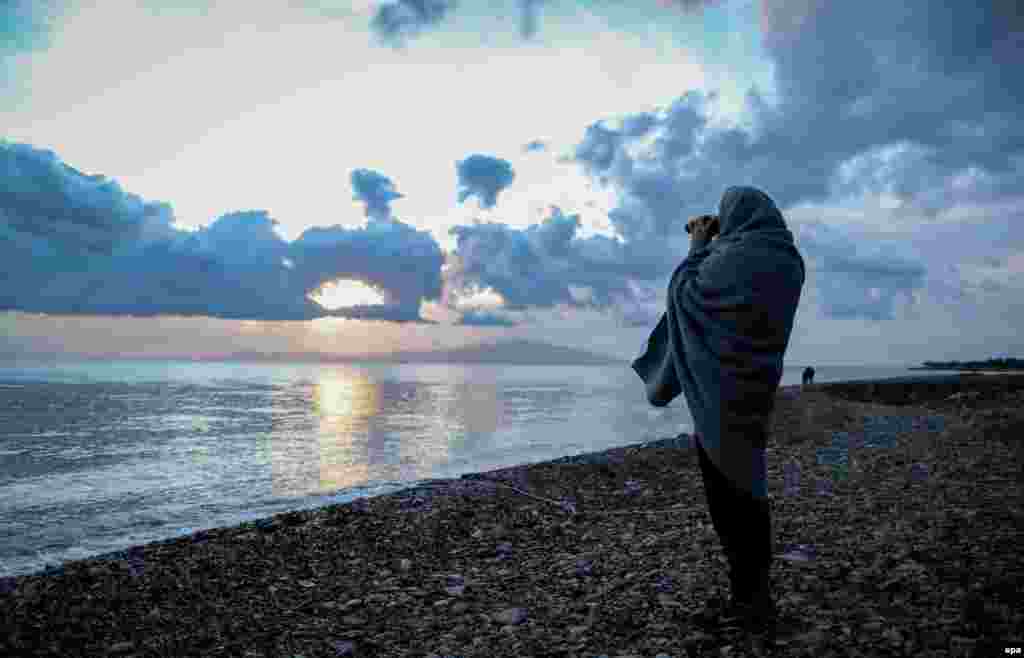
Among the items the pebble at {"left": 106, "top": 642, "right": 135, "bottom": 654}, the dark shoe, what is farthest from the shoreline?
the dark shoe

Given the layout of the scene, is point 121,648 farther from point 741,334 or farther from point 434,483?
→ point 434,483

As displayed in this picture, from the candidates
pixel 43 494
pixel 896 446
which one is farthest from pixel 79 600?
pixel 896 446

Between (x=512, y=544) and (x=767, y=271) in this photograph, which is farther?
(x=512, y=544)

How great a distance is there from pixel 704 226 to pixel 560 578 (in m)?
4.24

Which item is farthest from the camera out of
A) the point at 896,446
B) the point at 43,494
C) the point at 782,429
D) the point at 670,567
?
the point at 782,429

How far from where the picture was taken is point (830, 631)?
463 cm

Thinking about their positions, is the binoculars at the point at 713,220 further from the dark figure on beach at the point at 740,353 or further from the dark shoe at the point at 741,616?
the dark shoe at the point at 741,616

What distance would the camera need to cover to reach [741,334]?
4.43 meters

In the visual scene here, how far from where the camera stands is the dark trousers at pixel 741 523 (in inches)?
178

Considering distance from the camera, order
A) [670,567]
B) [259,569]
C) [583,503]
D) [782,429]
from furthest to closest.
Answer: [782,429], [583,503], [259,569], [670,567]

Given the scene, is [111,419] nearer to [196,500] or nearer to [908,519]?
[196,500]

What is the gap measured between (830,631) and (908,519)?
13.4 ft

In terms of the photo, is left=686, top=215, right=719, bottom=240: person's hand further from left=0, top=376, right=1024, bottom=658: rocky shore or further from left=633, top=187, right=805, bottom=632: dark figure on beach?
left=0, top=376, right=1024, bottom=658: rocky shore

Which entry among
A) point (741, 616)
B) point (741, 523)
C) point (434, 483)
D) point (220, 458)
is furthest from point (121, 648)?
point (220, 458)
